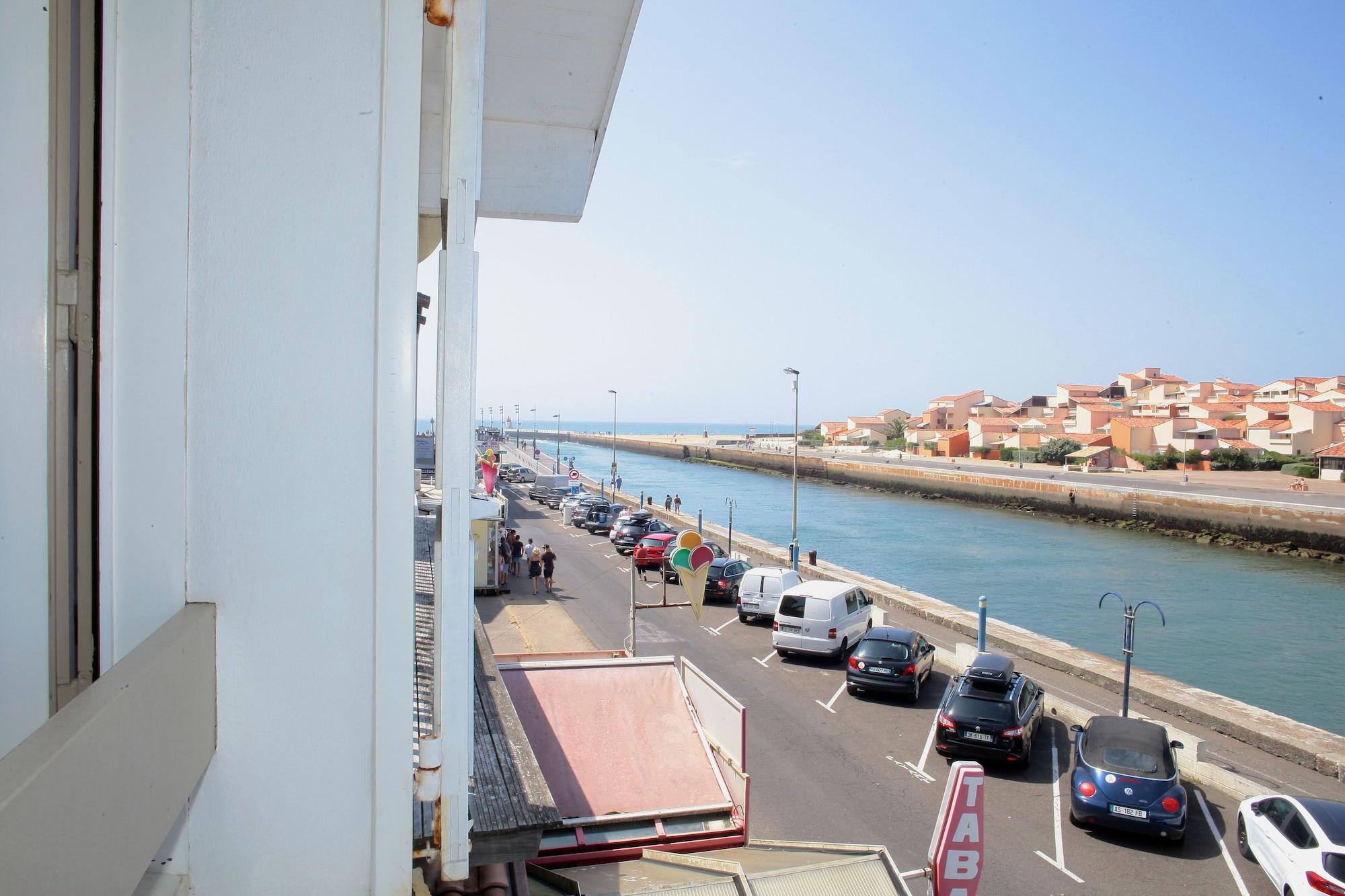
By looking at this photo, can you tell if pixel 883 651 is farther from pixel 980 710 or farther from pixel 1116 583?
pixel 1116 583

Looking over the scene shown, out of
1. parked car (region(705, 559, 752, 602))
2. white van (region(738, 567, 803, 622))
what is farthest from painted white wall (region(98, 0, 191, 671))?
parked car (region(705, 559, 752, 602))

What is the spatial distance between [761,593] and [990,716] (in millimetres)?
7857

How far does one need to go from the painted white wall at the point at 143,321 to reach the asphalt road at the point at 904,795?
595cm

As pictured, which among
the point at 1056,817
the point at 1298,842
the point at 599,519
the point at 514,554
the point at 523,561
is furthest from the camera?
the point at 599,519

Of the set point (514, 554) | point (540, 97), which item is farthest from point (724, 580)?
point (540, 97)

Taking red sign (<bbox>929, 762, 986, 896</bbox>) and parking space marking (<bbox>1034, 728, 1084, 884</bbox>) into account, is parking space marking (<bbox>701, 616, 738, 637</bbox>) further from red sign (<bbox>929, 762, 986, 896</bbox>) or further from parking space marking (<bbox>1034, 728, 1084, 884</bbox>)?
red sign (<bbox>929, 762, 986, 896</bbox>)

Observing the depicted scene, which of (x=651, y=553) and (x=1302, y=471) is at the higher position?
(x=1302, y=471)

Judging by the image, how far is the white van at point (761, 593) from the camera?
18531 millimetres

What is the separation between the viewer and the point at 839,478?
78.8 metres

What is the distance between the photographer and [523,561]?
81.5ft

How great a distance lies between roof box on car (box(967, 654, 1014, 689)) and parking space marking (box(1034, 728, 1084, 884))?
1.16 meters

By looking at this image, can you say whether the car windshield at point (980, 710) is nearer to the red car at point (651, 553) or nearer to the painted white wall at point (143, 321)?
the painted white wall at point (143, 321)

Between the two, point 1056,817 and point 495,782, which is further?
point 1056,817

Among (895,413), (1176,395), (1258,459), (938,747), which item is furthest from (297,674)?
(895,413)
